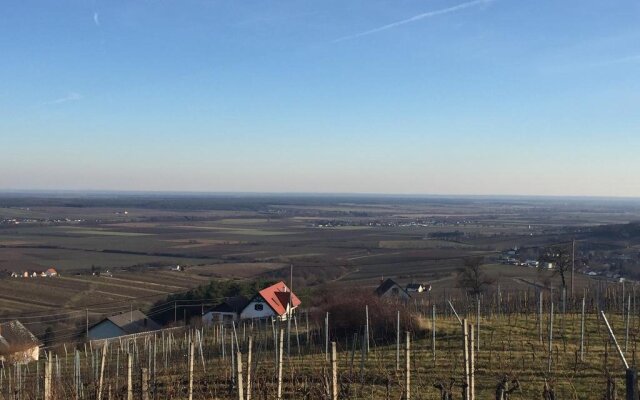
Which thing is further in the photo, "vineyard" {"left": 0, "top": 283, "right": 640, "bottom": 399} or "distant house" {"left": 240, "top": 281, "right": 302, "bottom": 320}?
"distant house" {"left": 240, "top": 281, "right": 302, "bottom": 320}

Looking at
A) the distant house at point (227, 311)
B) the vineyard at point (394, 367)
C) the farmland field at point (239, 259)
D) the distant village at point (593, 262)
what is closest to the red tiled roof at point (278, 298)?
the distant house at point (227, 311)

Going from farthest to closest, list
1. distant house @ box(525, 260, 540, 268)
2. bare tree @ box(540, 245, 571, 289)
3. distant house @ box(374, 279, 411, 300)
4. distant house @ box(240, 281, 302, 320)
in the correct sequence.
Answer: distant house @ box(525, 260, 540, 268) → distant house @ box(374, 279, 411, 300) → distant house @ box(240, 281, 302, 320) → bare tree @ box(540, 245, 571, 289)

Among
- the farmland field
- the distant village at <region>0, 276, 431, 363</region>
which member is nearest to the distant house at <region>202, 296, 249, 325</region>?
the distant village at <region>0, 276, 431, 363</region>

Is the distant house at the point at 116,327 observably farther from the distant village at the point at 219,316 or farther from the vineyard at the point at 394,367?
the vineyard at the point at 394,367

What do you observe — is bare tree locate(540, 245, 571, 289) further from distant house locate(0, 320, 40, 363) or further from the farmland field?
distant house locate(0, 320, 40, 363)

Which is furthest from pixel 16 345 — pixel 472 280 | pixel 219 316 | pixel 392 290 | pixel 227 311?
pixel 472 280

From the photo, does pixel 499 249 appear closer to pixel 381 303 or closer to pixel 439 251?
pixel 439 251

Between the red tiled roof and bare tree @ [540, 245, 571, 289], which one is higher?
bare tree @ [540, 245, 571, 289]
